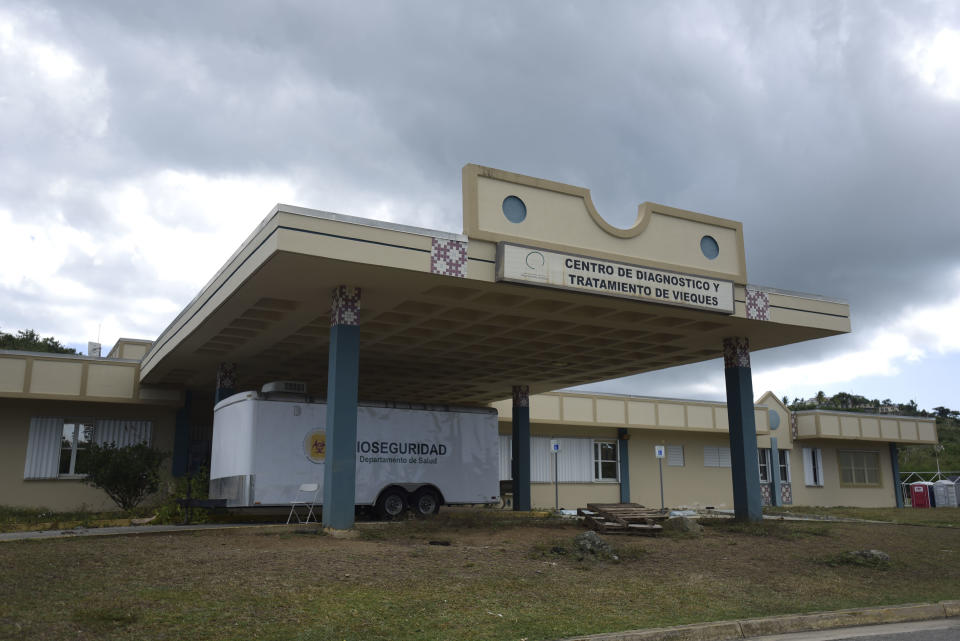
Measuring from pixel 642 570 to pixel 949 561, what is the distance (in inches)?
268

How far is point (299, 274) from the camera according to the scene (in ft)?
46.8

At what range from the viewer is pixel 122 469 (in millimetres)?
20891

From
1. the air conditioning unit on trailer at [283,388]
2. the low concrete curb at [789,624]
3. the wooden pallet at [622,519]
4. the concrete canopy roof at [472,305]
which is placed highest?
the concrete canopy roof at [472,305]

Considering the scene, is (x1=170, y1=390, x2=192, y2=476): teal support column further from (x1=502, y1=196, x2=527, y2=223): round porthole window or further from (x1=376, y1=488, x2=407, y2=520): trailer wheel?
(x1=502, y1=196, x2=527, y2=223): round porthole window

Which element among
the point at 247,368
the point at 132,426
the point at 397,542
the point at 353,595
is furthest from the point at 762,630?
the point at 132,426

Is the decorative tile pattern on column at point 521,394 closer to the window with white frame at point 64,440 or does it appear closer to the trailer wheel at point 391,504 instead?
the trailer wheel at point 391,504

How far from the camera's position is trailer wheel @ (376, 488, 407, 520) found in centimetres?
1920

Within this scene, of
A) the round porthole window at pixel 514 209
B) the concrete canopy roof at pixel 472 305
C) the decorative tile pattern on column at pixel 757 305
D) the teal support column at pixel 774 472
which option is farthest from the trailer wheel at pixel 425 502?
the teal support column at pixel 774 472

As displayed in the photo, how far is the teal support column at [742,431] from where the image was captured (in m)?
19.6

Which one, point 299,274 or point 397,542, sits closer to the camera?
point 397,542

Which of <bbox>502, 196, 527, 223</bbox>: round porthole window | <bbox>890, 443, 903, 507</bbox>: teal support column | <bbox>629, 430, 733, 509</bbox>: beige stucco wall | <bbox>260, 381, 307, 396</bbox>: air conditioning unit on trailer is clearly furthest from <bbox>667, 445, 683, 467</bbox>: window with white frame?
<bbox>502, 196, 527, 223</bbox>: round porthole window

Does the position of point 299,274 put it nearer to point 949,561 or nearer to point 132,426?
point 949,561

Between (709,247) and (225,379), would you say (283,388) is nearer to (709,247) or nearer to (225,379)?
(225,379)

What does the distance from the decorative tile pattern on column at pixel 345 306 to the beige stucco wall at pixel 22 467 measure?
1570 cm
